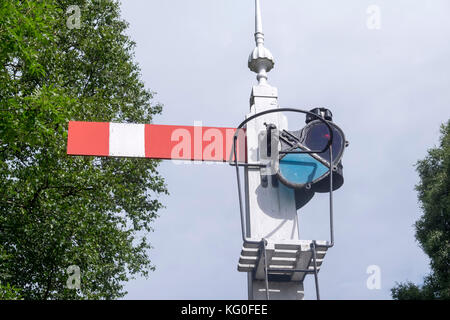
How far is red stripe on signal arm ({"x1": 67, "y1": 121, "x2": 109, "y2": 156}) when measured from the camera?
25.4 ft

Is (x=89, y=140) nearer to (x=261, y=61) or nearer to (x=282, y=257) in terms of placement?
(x=261, y=61)

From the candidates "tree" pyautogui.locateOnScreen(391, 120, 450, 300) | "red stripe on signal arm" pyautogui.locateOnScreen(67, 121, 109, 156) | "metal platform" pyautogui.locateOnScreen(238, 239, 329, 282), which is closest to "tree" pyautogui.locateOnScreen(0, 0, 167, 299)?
"red stripe on signal arm" pyautogui.locateOnScreen(67, 121, 109, 156)

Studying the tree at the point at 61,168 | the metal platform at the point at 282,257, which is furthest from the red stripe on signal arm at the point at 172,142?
the tree at the point at 61,168

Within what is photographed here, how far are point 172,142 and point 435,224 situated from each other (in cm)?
1384

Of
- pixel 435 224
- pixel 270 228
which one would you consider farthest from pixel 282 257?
pixel 435 224

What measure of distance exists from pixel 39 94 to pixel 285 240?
5.75m

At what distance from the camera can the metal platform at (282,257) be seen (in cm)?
685

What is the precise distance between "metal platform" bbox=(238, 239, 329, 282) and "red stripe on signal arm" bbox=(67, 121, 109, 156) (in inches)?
84.6

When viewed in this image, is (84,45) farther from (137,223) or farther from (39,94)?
(39,94)

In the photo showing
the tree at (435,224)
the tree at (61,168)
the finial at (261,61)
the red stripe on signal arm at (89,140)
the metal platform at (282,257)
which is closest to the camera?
the metal platform at (282,257)

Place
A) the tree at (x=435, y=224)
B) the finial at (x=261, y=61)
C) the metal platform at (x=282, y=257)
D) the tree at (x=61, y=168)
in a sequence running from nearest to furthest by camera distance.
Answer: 1. the metal platform at (x=282, y=257)
2. the finial at (x=261, y=61)
3. the tree at (x=61, y=168)
4. the tree at (x=435, y=224)

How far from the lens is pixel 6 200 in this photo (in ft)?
42.6

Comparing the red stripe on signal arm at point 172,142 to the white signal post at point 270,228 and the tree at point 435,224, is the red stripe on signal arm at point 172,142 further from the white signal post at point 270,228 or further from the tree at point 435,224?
the tree at point 435,224
